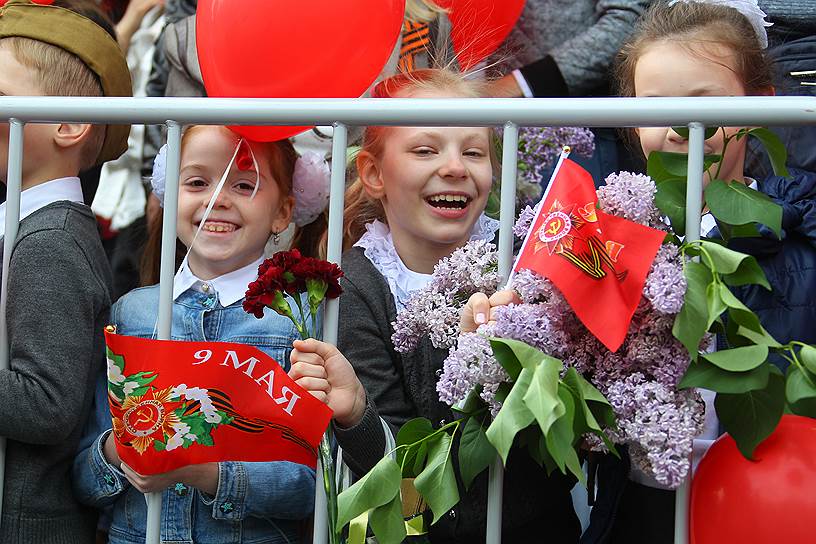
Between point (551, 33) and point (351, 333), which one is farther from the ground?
point (551, 33)

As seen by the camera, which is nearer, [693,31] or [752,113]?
[752,113]

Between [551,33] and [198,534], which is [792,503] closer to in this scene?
[198,534]

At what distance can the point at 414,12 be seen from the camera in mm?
3109

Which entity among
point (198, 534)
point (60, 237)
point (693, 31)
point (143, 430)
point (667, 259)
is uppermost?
point (693, 31)

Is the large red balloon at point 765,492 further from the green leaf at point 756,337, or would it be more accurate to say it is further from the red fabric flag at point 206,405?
the red fabric flag at point 206,405

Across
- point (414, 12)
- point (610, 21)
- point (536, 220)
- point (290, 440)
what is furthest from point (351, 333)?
point (610, 21)

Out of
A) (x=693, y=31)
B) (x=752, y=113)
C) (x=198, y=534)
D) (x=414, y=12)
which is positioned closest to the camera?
(x=752, y=113)

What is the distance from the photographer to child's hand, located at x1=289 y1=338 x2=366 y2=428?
196 cm

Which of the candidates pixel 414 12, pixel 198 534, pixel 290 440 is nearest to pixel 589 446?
pixel 290 440

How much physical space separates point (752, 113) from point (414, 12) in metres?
1.39

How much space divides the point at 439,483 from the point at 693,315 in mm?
467

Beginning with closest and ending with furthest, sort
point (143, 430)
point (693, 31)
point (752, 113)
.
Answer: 1. point (752, 113)
2. point (143, 430)
3. point (693, 31)

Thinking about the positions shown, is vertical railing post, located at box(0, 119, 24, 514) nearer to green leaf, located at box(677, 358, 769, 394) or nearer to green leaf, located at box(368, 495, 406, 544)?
green leaf, located at box(368, 495, 406, 544)

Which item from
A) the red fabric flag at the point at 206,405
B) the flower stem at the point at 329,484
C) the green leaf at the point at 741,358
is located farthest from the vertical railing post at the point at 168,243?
the green leaf at the point at 741,358
